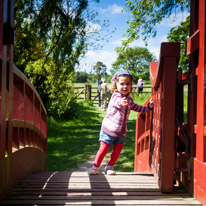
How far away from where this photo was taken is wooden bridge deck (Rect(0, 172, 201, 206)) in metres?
2.52

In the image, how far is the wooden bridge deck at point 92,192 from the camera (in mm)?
2521

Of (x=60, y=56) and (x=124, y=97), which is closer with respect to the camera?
(x=124, y=97)

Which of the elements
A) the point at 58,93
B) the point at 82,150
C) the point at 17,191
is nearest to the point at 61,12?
the point at 58,93

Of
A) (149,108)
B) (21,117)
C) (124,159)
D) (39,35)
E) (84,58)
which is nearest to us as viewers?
(21,117)

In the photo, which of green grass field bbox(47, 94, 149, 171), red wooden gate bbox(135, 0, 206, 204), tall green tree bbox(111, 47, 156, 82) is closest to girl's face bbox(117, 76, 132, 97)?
red wooden gate bbox(135, 0, 206, 204)

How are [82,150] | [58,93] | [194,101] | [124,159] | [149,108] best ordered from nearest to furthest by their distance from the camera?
[194,101]
[149,108]
[124,159]
[82,150]
[58,93]

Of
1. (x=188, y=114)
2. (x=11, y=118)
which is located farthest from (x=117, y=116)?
(x=11, y=118)

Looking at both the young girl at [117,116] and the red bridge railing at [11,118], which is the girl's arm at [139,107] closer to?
the young girl at [117,116]

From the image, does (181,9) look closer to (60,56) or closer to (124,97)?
(60,56)

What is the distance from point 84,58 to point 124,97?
7.29 meters

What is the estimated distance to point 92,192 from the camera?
2.77 m

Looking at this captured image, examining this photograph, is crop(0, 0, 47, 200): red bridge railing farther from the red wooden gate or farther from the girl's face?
the red wooden gate

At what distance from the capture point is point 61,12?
10.1m

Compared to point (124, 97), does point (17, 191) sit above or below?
below
